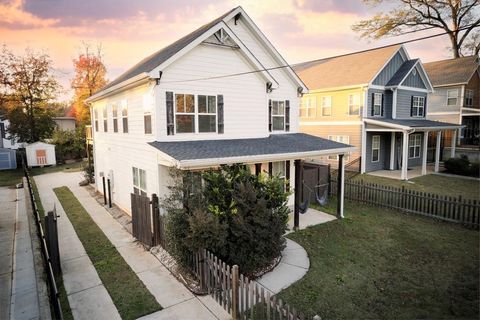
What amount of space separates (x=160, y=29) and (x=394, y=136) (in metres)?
19.7

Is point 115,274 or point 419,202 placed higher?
point 419,202

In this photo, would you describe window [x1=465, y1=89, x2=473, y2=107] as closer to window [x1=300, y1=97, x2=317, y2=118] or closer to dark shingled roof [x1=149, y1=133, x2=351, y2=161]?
window [x1=300, y1=97, x2=317, y2=118]

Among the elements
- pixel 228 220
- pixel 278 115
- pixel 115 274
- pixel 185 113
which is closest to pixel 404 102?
pixel 278 115

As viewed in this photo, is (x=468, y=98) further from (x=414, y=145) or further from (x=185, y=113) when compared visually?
(x=185, y=113)

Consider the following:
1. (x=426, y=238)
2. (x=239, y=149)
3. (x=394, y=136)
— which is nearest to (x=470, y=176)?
(x=394, y=136)

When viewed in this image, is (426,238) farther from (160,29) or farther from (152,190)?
(160,29)

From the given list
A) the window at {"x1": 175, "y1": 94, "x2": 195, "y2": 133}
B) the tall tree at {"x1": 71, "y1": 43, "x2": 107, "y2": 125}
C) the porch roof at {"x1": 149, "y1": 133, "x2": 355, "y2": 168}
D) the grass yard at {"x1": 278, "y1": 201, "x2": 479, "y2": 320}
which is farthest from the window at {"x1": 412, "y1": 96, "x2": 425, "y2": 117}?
the tall tree at {"x1": 71, "y1": 43, "x2": 107, "y2": 125}

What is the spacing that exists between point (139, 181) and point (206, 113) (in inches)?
161

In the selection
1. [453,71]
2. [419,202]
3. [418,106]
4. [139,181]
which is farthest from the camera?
[453,71]

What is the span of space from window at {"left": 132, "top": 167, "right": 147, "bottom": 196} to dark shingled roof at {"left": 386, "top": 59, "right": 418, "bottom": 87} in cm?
2062

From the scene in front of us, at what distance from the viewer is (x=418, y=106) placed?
2547 centimetres

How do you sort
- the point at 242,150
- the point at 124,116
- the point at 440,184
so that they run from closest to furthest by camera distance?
the point at 242,150 → the point at 124,116 → the point at 440,184

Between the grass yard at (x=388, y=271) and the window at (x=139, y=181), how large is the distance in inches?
249


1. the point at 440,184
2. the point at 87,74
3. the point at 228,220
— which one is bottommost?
the point at 440,184
